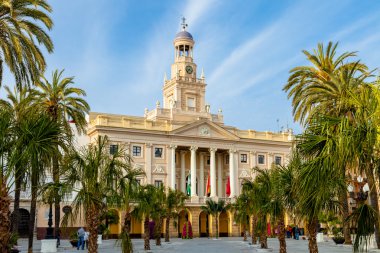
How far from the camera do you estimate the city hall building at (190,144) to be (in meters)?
62.3

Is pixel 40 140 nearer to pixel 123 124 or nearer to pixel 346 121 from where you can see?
pixel 346 121

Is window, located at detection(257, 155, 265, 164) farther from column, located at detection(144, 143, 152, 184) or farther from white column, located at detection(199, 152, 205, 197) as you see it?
column, located at detection(144, 143, 152, 184)

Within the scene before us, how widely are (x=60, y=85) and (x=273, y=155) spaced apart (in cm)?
4233

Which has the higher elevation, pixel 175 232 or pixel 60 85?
pixel 60 85

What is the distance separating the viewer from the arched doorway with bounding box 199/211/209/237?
66500 millimetres

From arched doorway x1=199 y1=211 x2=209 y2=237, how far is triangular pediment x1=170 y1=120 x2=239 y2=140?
1079 centimetres

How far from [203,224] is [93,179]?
51.2m

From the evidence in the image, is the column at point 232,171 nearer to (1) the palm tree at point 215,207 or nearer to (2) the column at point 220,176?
(2) the column at point 220,176

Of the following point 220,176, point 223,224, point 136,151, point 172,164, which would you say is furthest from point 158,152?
point 223,224

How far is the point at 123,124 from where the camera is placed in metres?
61.7

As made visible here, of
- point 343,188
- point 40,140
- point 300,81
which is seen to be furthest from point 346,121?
point 300,81

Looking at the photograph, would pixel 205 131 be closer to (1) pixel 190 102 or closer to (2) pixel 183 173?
(1) pixel 190 102

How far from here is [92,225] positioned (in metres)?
18.3

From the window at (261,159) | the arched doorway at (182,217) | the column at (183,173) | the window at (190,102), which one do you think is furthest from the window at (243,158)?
the arched doorway at (182,217)
